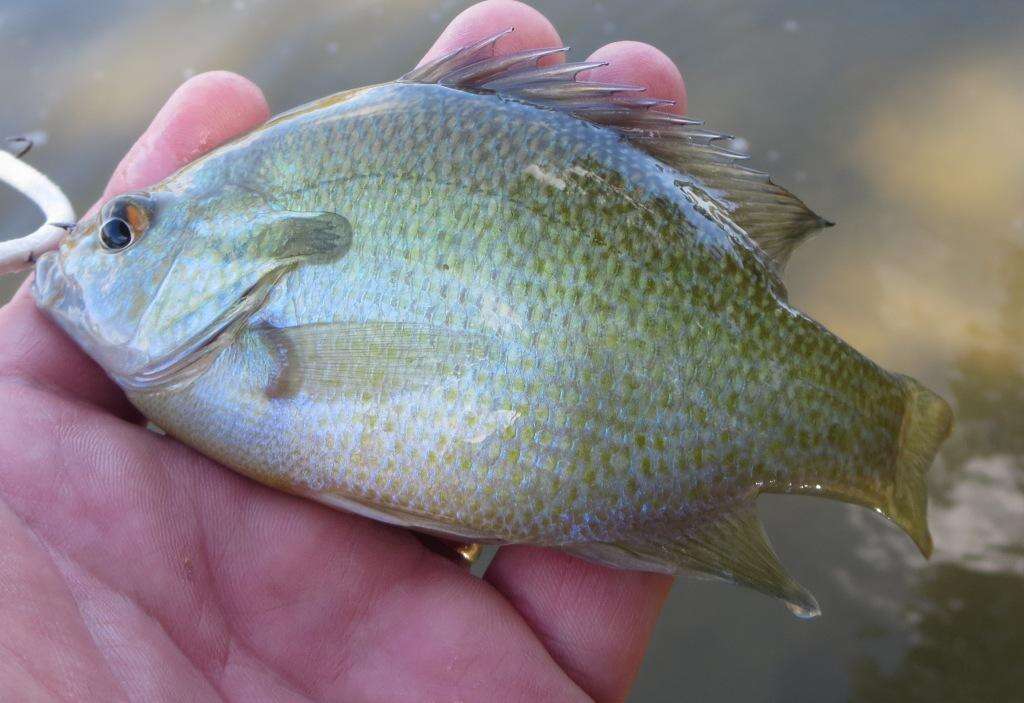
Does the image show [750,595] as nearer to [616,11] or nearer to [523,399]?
[523,399]

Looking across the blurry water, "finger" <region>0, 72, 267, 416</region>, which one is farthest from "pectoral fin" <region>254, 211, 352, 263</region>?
the blurry water

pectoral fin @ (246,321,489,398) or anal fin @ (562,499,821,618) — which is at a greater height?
pectoral fin @ (246,321,489,398)

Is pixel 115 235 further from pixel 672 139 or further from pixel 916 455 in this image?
pixel 916 455

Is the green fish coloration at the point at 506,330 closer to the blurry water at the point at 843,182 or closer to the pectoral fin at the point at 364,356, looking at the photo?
the pectoral fin at the point at 364,356

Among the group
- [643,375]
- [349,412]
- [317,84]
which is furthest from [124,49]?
[643,375]

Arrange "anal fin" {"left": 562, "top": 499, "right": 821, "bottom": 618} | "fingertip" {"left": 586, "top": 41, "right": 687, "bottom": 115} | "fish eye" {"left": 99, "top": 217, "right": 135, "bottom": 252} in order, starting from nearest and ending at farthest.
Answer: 1. "anal fin" {"left": 562, "top": 499, "right": 821, "bottom": 618}
2. "fish eye" {"left": 99, "top": 217, "right": 135, "bottom": 252}
3. "fingertip" {"left": 586, "top": 41, "right": 687, "bottom": 115}

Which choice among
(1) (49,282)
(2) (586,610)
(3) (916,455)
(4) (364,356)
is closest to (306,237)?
(4) (364,356)

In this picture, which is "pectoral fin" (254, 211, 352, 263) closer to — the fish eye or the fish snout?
the fish eye
